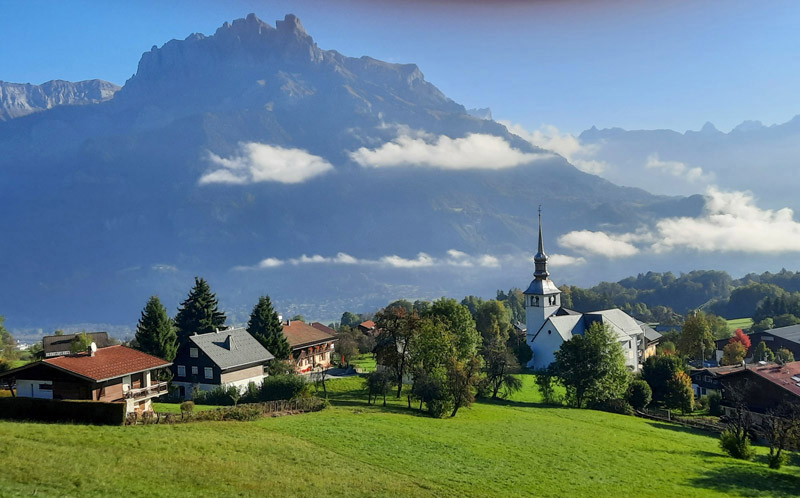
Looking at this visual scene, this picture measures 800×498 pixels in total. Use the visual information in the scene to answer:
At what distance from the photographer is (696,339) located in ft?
358

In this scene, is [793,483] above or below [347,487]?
below

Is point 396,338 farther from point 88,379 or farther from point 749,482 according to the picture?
point 749,482

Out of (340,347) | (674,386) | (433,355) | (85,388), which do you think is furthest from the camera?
(340,347)

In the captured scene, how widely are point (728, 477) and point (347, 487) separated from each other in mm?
26922

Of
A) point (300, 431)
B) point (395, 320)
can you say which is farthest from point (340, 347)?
point (300, 431)

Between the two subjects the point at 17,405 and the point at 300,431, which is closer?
the point at 17,405

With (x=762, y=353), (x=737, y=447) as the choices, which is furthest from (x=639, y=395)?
(x=762, y=353)

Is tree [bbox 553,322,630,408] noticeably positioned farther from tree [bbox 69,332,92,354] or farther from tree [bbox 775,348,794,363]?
tree [bbox 69,332,92,354]

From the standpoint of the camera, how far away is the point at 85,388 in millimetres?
45844

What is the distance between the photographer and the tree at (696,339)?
109100 millimetres

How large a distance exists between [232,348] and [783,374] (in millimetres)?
62672

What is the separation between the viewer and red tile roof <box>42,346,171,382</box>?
4588 cm

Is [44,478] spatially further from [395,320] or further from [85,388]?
[395,320]

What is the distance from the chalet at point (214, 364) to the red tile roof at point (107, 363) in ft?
45.2
